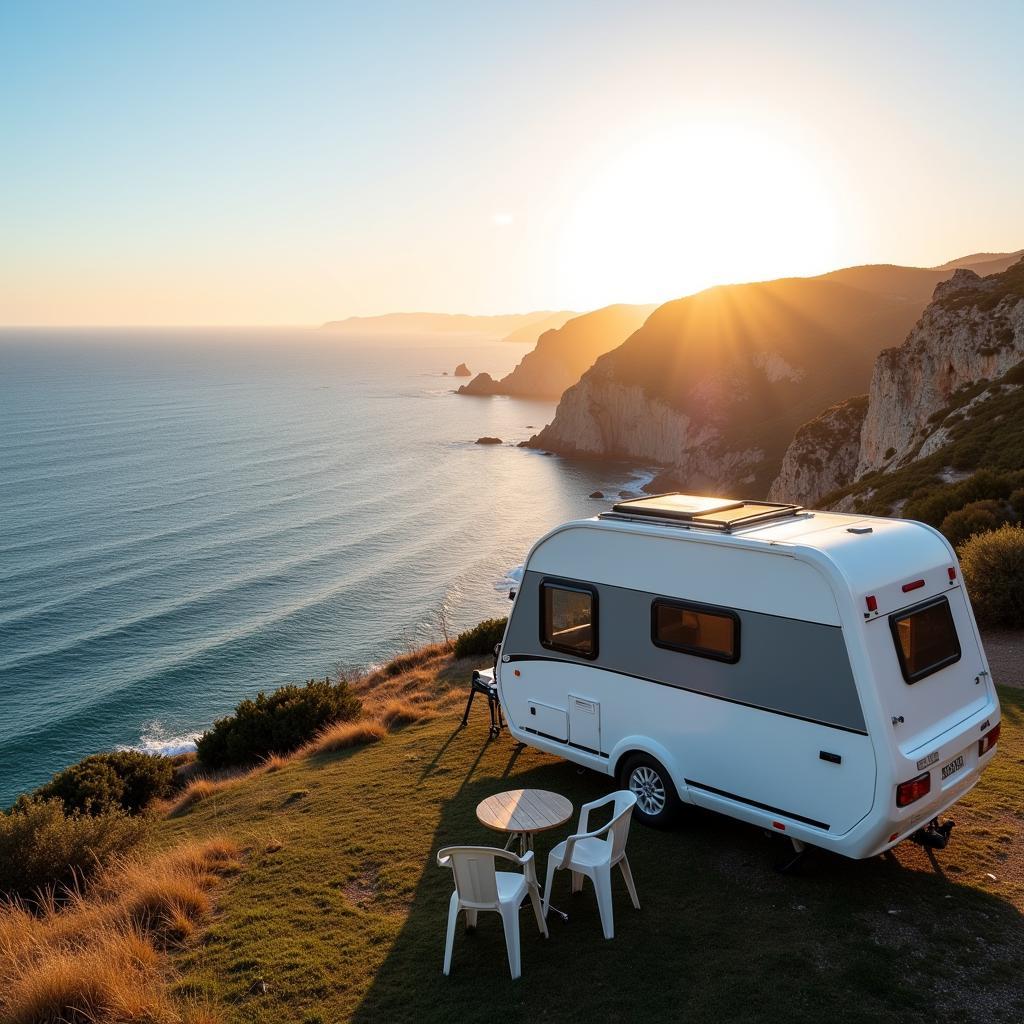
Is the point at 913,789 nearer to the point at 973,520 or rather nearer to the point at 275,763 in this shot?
the point at 275,763

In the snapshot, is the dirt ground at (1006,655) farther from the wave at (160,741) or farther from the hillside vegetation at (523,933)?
the wave at (160,741)

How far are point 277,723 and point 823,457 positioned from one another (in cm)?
5015

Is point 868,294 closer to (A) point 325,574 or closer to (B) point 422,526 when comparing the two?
(B) point 422,526

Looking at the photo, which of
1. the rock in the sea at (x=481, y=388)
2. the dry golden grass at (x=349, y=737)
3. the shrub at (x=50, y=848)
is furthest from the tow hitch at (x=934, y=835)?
the rock in the sea at (x=481, y=388)

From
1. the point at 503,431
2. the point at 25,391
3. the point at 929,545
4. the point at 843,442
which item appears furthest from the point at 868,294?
the point at 25,391

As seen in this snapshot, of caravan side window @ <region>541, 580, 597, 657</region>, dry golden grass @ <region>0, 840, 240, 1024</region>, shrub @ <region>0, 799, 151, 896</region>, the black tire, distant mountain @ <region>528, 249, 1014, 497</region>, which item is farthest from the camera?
distant mountain @ <region>528, 249, 1014, 497</region>

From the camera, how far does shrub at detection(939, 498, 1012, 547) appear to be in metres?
20.6

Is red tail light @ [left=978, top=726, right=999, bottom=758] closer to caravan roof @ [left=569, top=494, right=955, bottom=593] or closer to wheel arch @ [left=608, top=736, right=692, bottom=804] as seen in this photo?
caravan roof @ [left=569, top=494, right=955, bottom=593]

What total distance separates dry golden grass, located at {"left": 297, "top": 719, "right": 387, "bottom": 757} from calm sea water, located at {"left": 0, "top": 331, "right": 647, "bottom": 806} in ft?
67.9

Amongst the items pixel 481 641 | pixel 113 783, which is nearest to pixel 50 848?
pixel 113 783

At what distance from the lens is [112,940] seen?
7.52 m

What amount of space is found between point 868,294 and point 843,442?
91.2 metres

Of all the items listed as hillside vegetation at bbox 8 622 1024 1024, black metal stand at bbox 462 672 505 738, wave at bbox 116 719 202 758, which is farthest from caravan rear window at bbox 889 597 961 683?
wave at bbox 116 719 202 758

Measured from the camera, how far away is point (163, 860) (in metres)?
9.68
